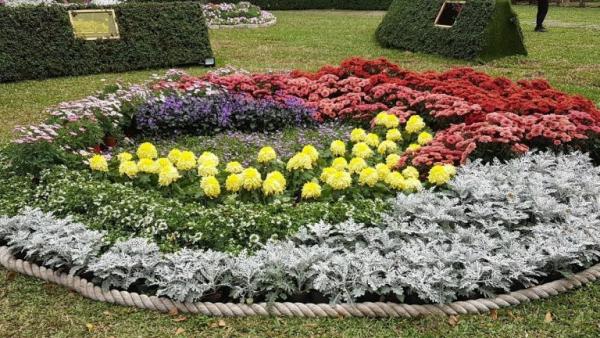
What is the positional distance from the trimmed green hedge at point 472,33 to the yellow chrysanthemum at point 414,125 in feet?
20.1

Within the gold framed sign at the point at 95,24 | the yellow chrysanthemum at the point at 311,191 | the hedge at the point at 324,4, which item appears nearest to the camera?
the yellow chrysanthemum at the point at 311,191

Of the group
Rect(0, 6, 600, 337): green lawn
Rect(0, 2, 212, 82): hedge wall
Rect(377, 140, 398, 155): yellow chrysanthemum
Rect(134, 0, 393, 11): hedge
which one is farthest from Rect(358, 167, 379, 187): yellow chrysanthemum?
Rect(134, 0, 393, 11): hedge

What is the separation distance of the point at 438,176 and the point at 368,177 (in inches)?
22.4

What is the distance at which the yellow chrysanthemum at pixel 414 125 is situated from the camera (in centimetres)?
601

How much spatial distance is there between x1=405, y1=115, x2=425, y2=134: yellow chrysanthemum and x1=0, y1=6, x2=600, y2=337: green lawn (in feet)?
8.45

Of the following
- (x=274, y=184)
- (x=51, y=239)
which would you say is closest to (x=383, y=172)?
(x=274, y=184)

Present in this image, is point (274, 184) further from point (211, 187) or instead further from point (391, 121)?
point (391, 121)

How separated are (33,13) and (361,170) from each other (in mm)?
7763

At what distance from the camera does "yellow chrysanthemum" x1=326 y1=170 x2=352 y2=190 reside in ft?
14.8

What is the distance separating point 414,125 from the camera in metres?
6.02

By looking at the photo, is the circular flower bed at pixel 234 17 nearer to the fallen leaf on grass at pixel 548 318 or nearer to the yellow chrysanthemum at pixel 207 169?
the yellow chrysanthemum at pixel 207 169

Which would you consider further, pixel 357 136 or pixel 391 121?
pixel 391 121

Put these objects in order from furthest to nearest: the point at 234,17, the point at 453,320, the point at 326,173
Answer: the point at 234,17 < the point at 326,173 < the point at 453,320

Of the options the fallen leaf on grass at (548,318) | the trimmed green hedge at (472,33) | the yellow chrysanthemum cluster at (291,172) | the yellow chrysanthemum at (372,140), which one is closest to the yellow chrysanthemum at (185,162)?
the yellow chrysanthemum cluster at (291,172)
